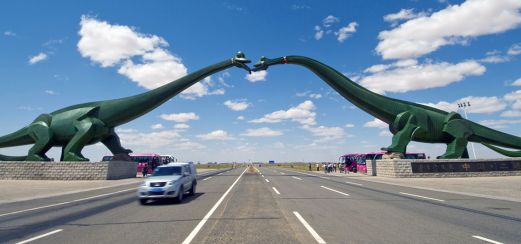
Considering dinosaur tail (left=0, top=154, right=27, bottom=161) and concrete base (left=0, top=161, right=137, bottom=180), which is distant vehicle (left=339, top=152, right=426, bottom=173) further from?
dinosaur tail (left=0, top=154, right=27, bottom=161)

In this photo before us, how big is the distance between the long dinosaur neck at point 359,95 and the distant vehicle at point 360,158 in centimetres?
1815

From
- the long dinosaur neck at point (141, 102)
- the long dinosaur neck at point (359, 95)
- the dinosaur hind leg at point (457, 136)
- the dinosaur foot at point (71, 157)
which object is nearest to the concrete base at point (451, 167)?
the dinosaur hind leg at point (457, 136)

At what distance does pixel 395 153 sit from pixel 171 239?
1050 inches

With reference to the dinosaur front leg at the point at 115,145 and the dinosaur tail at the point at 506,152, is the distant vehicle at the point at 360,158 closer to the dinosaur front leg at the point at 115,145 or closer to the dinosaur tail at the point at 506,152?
the dinosaur tail at the point at 506,152

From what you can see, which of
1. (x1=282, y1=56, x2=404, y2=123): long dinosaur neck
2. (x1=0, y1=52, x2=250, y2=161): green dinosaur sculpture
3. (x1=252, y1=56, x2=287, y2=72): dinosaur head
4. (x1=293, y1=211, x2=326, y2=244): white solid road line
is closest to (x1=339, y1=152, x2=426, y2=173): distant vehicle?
(x1=282, y1=56, x2=404, y2=123): long dinosaur neck

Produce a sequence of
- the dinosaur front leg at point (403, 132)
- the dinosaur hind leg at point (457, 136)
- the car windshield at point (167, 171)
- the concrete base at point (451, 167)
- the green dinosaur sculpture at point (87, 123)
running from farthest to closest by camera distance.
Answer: the dinosaur hind leg at point (457, 136), the green dinosaur sculpture at point (87, 123), the dinosaur front leg at point (403, 132), the concrete base at point (451, 167), the car windshield at point (167, 171)

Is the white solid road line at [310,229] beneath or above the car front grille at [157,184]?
beneath

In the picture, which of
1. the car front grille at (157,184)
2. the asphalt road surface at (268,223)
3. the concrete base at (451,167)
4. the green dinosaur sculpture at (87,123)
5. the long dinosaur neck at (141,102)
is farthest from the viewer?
the long dinosaur neck at (141,102)

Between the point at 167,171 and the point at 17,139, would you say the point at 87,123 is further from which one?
the point at 167,171

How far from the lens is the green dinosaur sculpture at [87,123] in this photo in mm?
30297

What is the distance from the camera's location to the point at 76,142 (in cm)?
2973

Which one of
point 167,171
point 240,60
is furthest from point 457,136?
point 167,171

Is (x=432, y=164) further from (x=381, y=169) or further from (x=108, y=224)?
(x=108, y=224)

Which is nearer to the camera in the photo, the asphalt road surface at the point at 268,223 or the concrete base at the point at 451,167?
the asphalt road surface at the point at 268,223
